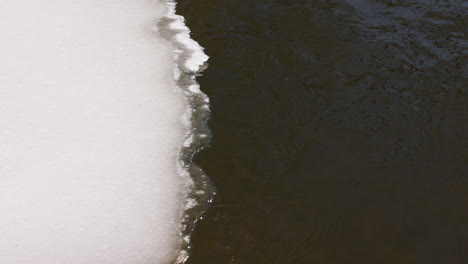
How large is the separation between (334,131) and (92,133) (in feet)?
4.42

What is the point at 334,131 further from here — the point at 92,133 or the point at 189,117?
the point at 92,133

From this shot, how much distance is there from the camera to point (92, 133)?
3.46m

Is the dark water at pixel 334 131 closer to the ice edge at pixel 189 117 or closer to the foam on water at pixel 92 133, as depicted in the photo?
the ice edge at pixel 189 117

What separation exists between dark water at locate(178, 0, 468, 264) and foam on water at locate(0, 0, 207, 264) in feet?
0.71

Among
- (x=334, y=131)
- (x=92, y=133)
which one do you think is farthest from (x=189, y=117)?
(x=334, y=131)

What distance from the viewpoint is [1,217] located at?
2914 mm

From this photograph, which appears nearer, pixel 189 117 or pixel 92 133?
pixel 92 133

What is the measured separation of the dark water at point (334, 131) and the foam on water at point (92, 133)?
0.71 ft

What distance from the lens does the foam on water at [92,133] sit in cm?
285

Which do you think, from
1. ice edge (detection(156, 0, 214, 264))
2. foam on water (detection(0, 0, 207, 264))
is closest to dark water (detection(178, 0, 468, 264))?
ice edge (detection(156, 0, 214, 264))

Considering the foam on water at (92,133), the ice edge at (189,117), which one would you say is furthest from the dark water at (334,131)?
the foam on water at (92,133)

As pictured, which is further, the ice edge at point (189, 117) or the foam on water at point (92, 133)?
the ice edge at point (189, 117)

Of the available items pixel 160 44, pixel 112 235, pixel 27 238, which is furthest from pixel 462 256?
pixel 160 44

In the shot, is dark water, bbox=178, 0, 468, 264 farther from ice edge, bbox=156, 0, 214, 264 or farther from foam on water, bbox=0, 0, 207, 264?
foam on water, bbox=0, 0, 207, 264
